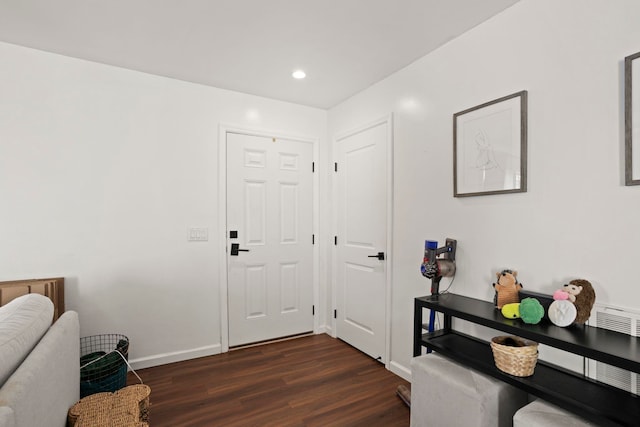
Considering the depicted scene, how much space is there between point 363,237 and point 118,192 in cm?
211

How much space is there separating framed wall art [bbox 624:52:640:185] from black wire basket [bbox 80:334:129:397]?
3032mm

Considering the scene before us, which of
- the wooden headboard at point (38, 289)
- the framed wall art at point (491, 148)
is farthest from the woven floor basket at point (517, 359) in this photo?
the wooden headboard at point (38, 289)

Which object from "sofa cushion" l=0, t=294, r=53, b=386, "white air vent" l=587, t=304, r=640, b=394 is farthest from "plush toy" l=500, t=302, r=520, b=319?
"sofa cushion" l=0, t=294, r=53, b=386

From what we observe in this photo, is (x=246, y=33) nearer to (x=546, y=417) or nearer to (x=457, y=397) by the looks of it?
(x=457, y=397)

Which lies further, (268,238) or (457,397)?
(268,238)

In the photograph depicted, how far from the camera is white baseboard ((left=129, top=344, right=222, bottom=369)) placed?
275 cm

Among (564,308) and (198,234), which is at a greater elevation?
(198,234)

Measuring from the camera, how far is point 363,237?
3.06 m

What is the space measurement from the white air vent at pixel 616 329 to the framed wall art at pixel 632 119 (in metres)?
0.57

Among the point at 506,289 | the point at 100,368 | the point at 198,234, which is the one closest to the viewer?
the point at 506,289

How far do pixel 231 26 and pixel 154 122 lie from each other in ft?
3.87

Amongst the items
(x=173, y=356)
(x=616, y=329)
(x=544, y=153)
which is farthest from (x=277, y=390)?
(x=544, y=153)

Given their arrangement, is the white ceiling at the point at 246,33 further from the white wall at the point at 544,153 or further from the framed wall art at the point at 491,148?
the framed wall art at the point at 491,148

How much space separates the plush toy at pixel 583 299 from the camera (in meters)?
1.47
